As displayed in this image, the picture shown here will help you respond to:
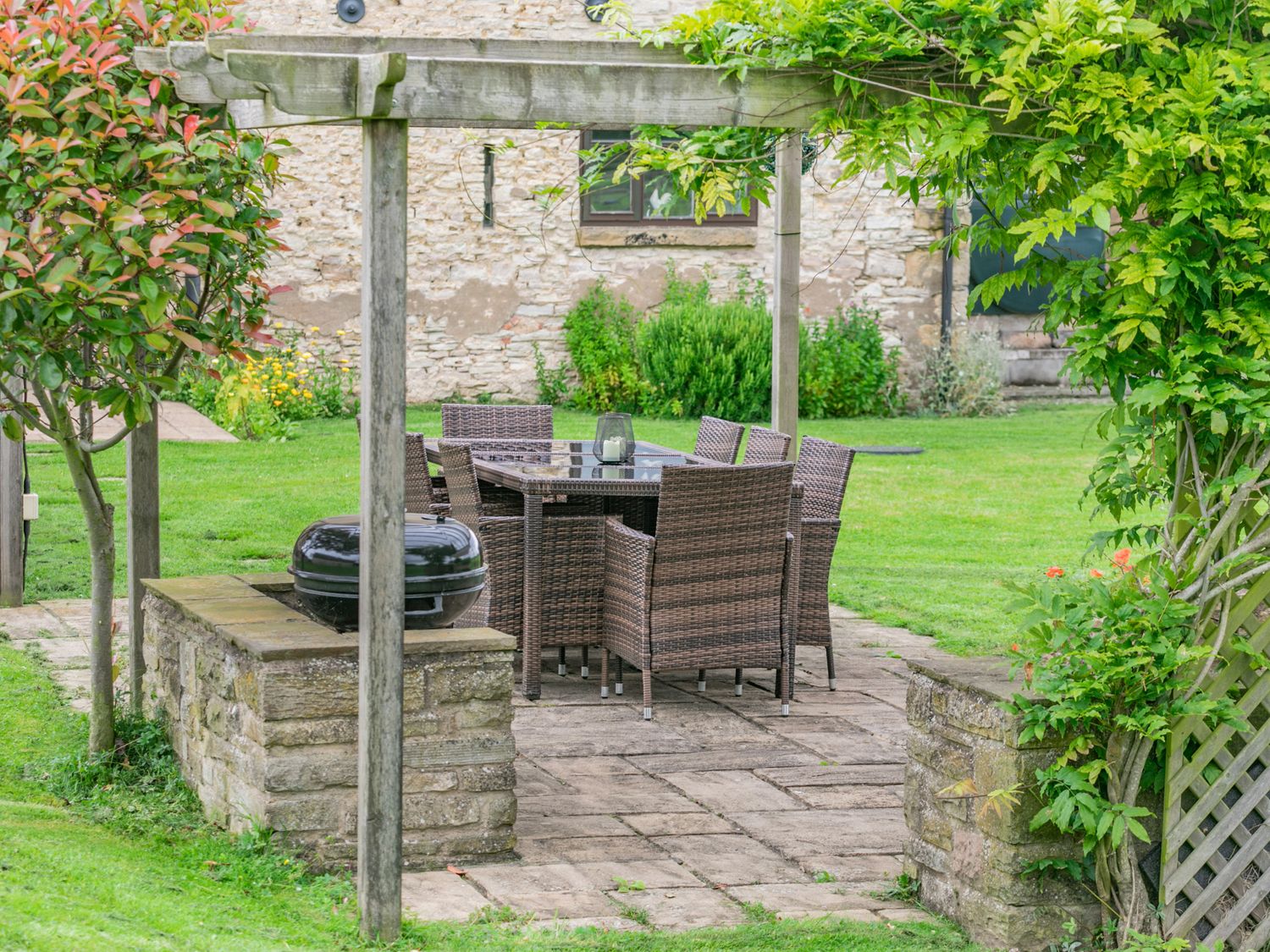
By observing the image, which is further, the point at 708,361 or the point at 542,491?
the point at 708,361

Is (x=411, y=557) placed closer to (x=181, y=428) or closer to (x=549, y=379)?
(x=181, y=428)

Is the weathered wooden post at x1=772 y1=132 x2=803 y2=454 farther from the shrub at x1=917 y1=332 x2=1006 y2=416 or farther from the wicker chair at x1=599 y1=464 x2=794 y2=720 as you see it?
the shrub at x1=917 y1=332 x2=1006 y2=416

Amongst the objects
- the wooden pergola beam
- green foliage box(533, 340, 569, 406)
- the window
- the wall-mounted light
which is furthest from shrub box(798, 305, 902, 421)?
the wooden pergola beam

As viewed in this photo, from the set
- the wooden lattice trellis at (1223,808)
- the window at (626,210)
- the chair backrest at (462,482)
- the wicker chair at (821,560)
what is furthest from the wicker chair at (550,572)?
the window at (626,210)

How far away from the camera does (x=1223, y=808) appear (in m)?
3.71

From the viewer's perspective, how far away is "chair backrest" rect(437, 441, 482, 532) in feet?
19.4

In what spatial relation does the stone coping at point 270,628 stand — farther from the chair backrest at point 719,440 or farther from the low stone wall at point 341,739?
the chair backrest at point 719,440

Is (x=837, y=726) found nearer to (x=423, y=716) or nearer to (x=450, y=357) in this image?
(x=423, y=716)

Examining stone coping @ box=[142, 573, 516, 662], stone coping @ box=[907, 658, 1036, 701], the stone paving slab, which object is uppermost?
the stone paving slab

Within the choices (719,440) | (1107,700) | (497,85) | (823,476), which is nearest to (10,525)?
(719,440)

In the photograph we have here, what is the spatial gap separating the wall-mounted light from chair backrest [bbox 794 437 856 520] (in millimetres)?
9158

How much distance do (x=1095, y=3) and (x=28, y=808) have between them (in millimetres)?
3463

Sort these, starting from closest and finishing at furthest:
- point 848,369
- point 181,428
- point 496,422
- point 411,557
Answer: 1. point 411,557
2. point 496,422
3. point 181,428
4. point 848,369

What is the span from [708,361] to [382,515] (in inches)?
422
